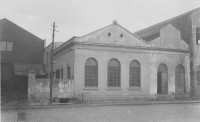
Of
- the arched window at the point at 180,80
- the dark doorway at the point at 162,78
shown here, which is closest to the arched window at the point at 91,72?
the dark doorway at the point at 162,78

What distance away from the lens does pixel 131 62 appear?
30.3 metres

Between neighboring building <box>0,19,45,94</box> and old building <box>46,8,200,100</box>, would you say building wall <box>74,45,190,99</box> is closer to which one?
old building <box>46,8,200,100</box>

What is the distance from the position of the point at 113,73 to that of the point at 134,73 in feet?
8.10

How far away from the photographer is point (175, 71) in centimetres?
3234

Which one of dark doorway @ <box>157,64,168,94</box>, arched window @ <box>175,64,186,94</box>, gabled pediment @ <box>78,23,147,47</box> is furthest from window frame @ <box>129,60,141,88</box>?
arched window @ <box>175,64,186,94</box>

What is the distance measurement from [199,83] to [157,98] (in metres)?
6.31

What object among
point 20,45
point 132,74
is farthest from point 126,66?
point 20,45

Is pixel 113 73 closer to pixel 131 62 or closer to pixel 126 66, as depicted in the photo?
pixel 126 66

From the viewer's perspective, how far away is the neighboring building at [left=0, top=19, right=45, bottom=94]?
1390 inches

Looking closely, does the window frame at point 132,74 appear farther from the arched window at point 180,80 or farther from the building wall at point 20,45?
the building wall at point 20,45

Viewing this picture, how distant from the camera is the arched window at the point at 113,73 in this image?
2919cm


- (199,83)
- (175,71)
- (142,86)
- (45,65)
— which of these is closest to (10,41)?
(45,65)

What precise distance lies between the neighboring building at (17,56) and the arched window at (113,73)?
10.3 m

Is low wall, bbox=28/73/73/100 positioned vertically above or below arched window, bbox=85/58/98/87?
below
